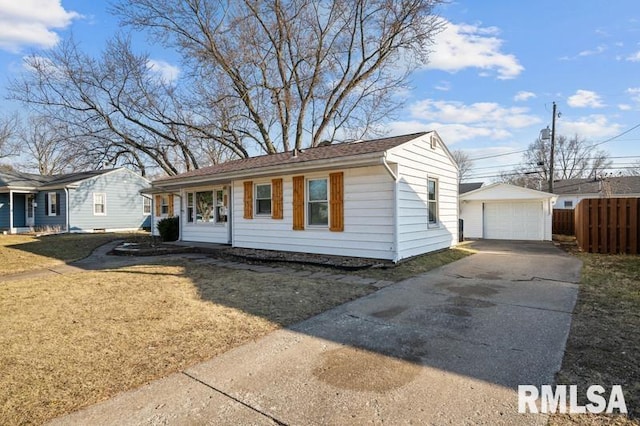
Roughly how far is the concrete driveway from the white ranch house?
12.3 ft

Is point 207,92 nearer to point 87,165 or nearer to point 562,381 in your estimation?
point 87,165

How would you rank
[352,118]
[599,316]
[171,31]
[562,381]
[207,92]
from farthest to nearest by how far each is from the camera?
[352,118]
[207,92]
[171,31]
[599,316]
[562,381]

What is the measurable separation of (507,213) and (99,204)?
2422 centimetres

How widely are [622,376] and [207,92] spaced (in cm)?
2247

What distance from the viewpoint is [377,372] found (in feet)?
10.3

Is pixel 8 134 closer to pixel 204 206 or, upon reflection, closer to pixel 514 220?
pixel 204 206

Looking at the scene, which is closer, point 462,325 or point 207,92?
point 462,325

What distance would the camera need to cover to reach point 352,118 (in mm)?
23547

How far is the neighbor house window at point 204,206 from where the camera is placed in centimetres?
1386

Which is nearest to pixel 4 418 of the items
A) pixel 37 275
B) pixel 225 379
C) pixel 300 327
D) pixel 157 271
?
pixel 225 379

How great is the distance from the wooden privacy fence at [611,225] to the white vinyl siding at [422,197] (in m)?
4.24

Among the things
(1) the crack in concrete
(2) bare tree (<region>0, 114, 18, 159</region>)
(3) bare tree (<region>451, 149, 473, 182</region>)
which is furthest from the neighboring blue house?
(3) bare tree (<region>451, 149, 473, 182</region>)

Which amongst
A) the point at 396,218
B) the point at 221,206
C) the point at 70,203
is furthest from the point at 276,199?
the point at 70,203

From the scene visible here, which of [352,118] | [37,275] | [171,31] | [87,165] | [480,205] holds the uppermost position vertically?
[171,31]
